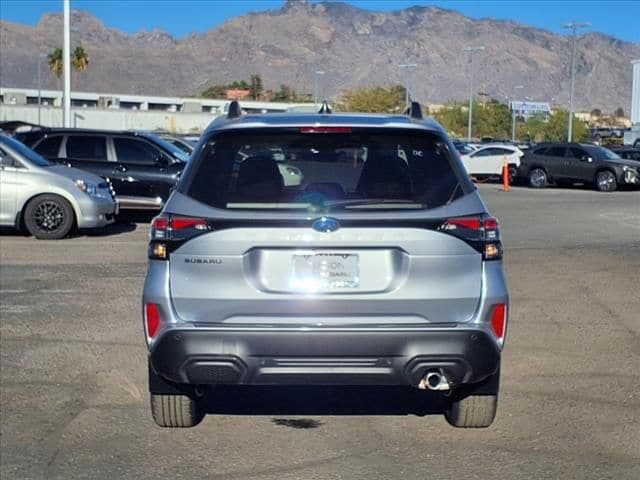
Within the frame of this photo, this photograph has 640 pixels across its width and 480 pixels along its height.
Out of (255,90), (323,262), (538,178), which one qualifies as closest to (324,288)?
(323,262)

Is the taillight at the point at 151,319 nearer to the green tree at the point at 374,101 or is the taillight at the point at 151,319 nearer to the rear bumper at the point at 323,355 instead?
the rear bumper at the point at 323,355

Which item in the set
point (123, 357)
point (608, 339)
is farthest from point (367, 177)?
point (608, 339)

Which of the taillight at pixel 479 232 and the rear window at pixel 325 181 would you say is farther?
the rear window at pixel 325 181

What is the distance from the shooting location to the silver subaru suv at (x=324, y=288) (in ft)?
15.8

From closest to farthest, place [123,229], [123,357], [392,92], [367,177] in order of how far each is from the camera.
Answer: [367,177] < [123,357] < [123,229] < [392,92]

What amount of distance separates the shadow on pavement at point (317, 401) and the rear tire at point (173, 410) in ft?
1.74

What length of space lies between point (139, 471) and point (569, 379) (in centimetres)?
345

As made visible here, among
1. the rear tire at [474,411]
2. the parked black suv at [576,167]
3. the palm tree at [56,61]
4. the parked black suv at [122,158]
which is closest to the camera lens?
the rear tire at [474,411]

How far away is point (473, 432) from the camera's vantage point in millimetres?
5895

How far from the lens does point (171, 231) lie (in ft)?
16.1

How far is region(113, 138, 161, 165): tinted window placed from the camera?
17.9 m

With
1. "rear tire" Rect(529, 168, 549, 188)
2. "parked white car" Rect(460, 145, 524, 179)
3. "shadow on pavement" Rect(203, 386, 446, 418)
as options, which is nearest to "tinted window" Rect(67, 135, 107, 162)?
"shadow on pavement" Rect(203, 386, 446, 418)

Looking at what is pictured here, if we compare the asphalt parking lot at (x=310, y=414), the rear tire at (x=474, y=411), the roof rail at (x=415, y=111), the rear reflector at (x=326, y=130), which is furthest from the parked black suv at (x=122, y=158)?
the rear reflector at (x=326, y=130)

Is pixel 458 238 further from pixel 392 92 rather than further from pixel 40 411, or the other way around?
pixel 392 92
